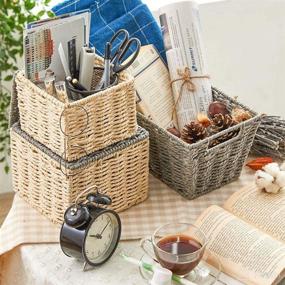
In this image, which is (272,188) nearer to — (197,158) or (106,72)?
(197,158)

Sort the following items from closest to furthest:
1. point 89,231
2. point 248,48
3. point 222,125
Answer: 1. point 89,231
2. point 222,125
3. point 248,48

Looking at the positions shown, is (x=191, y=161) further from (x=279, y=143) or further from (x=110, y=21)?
(x=110, y=21)

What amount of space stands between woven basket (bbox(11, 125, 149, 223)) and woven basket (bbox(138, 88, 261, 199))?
51 mm

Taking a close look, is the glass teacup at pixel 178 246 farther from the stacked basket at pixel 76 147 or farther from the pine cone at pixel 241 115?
the pine cone at pixel 241 115

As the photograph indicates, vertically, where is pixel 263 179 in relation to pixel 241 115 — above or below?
below

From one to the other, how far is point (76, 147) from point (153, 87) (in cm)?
33

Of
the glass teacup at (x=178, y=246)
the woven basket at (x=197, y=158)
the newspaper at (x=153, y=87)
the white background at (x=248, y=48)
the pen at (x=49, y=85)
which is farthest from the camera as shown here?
the white background at (x=248, y=48)

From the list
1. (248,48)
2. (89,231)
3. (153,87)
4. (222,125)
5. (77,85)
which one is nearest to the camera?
(89,231)

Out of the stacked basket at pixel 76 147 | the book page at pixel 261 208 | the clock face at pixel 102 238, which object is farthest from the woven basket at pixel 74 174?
the book page at pixel 261 208

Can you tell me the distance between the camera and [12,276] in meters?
1.55

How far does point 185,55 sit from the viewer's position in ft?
5.67

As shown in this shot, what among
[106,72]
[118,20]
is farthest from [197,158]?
[118,20]

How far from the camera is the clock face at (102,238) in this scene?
140 cm

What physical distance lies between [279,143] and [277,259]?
1.39 ft
